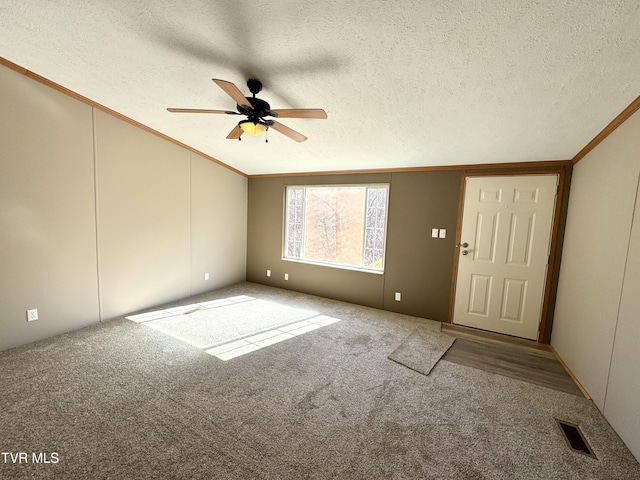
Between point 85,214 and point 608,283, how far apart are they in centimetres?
501

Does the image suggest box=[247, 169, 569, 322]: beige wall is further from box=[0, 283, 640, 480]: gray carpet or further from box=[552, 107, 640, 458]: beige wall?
box=[0, 283, 640, 480]: gray carpet

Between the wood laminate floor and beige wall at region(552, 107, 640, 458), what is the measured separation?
5.3 inches

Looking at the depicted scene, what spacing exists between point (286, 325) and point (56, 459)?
2.15 m

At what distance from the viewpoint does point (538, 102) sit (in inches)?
77.4

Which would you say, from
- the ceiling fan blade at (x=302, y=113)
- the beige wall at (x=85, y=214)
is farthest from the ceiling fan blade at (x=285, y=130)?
the beige wall at (x=85, y=214)

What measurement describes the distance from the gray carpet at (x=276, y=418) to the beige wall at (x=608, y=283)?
28cm

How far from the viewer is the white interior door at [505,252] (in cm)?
304

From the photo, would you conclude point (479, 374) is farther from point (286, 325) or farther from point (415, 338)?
point (286, 325)

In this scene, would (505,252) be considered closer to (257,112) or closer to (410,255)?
(410,255)

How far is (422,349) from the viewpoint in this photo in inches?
110

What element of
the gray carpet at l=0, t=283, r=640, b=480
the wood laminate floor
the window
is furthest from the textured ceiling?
the gray carpet at l=0, t=283, r=640, b=480

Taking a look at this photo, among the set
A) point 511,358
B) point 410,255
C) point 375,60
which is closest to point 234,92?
point 375,60

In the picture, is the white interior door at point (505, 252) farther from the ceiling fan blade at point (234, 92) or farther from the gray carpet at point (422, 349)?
the ceiling fan blade at point (234, 92)

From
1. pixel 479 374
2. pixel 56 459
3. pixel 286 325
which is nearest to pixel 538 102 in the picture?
pixel 479 374
